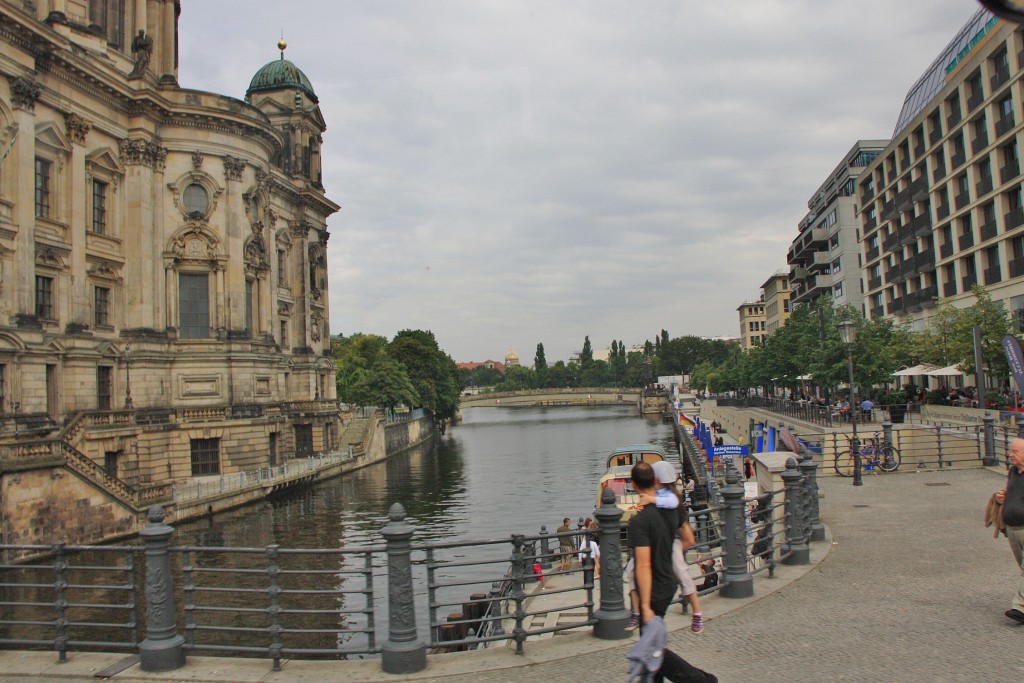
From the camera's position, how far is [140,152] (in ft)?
125

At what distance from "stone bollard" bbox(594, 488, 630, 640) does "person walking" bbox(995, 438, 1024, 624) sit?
4049 millimetres

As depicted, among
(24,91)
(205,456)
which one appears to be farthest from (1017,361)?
(205,456)

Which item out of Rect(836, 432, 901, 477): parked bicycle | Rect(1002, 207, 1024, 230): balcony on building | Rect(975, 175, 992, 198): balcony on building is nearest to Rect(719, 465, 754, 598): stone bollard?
Rect(836, 432, 901, 477): parked bicycle

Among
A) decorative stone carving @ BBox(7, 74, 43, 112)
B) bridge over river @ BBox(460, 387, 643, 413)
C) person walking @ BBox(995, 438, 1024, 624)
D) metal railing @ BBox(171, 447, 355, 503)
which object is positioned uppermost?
decorative stone carving @ BBox(7, 74, 43, 112)

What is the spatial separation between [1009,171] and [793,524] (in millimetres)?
40644

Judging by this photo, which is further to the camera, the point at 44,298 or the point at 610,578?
the point at 44,298

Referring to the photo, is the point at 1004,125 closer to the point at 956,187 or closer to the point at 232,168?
the point at 956,187

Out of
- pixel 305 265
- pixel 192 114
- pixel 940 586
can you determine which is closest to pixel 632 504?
pixel 940 586

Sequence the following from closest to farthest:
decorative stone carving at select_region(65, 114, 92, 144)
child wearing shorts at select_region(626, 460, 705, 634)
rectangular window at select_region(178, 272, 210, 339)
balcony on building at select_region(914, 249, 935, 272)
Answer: child wearing shorts at select_region(626, 460, 705, 634) < decorative stone carving at select_region(65, 114, 92, 144) < rectangular window at select_region(178, 272, 210, 339) < balcony on building at select_region(914, 249, 935, 272)

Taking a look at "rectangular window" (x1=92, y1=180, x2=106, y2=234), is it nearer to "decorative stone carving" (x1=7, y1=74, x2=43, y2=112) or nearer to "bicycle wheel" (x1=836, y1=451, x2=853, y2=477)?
"decorative stone carving" (x1=7, y1=74, x2=43, y2=112)

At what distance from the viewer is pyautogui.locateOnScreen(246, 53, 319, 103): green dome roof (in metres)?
59.3

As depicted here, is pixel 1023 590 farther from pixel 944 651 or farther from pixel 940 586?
pixel 940 586

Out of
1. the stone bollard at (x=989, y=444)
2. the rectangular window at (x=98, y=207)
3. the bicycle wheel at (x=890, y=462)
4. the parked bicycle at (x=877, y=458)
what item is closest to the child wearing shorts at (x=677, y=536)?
the parked bicycle at (x=877, y=458)

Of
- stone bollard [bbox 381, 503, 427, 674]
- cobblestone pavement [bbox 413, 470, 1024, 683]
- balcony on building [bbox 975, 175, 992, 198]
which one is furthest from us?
balcony on building [bbox 975, 175, 992, 198]
